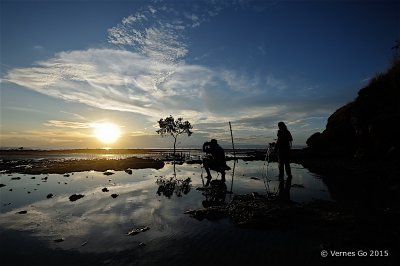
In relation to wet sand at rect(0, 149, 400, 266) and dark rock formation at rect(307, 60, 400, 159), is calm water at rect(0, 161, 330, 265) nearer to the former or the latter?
wet sand at rect(0, 149, 400, 266)

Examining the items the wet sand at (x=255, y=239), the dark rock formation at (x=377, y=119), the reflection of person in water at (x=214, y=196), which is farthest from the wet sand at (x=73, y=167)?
the dark rock formation at (x=377, y=119)

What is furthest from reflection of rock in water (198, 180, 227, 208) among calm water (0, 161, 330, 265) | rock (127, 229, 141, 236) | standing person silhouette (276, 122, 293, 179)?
standing person silhouette (276, 122, 293, 179)

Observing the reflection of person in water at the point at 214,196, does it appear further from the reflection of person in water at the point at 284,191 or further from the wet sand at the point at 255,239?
the reflection of person in water at the point at 284,191

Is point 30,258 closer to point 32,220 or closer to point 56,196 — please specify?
point 32,220

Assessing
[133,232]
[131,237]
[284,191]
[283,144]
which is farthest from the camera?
[283,144]

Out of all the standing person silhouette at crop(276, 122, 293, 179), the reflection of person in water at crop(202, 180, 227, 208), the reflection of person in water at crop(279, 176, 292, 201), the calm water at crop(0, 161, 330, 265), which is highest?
the standing person silhouette at crop(276, 122, 293, 179)

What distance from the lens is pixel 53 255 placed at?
6465 millimetres

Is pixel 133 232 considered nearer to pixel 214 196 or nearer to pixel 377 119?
pixel 214 196

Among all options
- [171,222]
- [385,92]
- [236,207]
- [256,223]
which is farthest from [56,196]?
[385,92]

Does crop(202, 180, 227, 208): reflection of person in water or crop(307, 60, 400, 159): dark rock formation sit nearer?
crop(202, 180, 227, 208): reflection of person in water

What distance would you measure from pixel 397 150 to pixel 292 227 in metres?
24.2

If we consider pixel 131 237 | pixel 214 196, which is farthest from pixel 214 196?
pixel 131 237

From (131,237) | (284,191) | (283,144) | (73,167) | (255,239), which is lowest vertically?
(131,237)

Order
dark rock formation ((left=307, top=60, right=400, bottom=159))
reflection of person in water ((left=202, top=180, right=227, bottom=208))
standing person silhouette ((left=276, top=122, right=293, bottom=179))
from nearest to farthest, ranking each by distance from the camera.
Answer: reflection of person in water ((left=202, top=180, right=227, bottom=208))
standing person silhouette ((left=276, top=122, right=293, bottom=179))
dark rock formation ((left=307, top=60, right=400, bottom=159))
